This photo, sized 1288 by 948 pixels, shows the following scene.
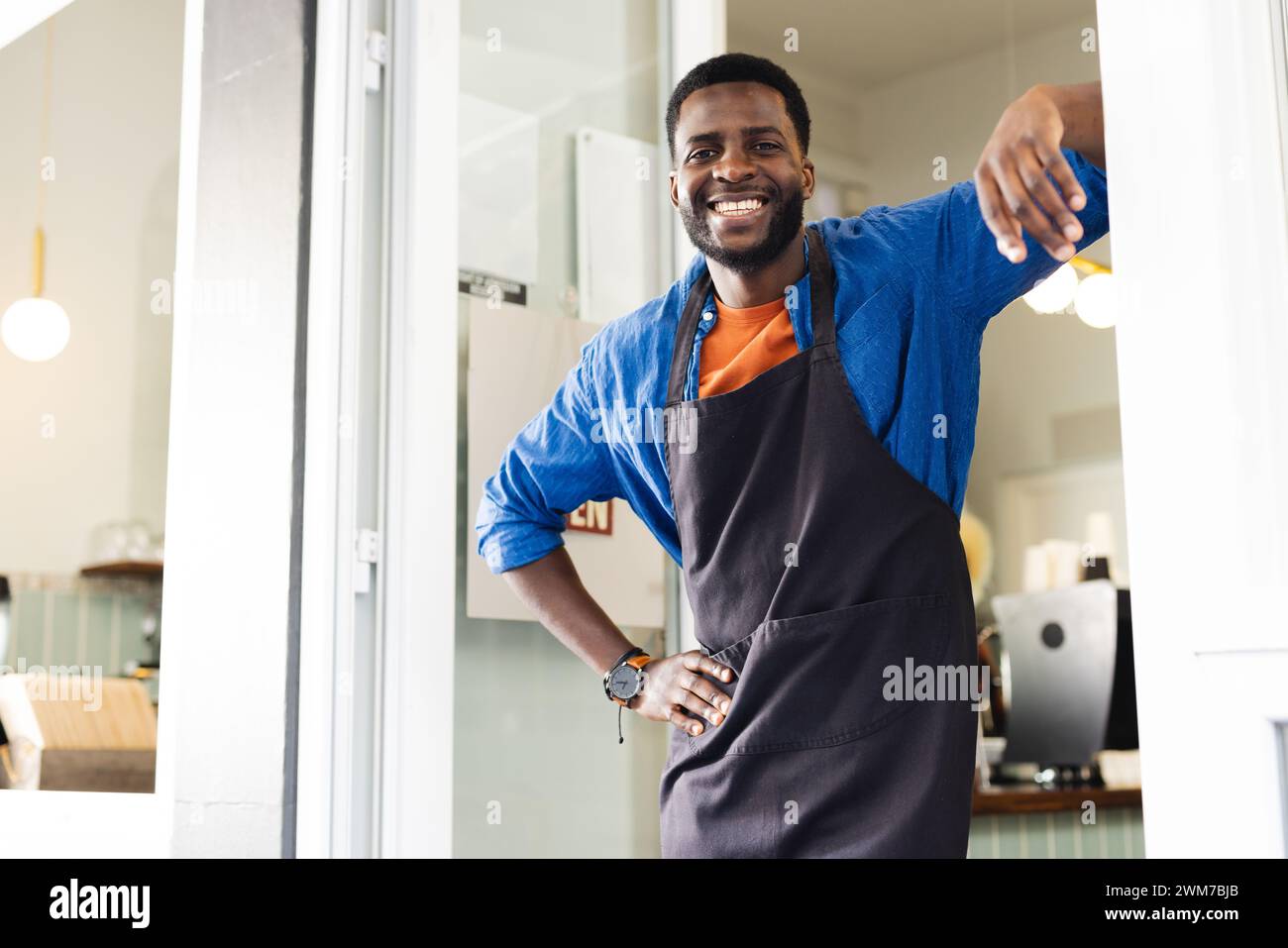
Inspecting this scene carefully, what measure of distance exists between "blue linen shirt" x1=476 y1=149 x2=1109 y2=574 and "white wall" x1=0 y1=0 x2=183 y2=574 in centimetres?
221

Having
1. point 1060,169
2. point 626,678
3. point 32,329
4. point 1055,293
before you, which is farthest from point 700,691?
point 32,329

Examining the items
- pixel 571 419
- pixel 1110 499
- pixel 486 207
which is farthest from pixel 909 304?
pixel 1110 499

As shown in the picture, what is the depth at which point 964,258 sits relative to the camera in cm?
150

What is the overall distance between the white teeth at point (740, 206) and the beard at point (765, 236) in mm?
19

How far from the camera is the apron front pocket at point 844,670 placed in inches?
56.1

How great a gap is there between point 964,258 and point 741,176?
30 centimetres

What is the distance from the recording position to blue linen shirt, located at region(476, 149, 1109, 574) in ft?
4.87

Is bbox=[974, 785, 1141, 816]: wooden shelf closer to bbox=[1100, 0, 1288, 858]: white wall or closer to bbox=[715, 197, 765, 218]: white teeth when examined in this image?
bbox=[715, 197, 765, 218]: white teeth

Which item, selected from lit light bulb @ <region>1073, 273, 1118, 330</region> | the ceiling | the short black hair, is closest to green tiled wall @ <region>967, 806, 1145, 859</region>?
lit light bulb @ <region>1073, 273, 1118, 330</region>

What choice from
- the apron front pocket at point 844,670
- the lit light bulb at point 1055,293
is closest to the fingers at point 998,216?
the apron front pocket at point 844,670

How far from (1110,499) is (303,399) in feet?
12.0

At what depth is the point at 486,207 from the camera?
7.07 ft

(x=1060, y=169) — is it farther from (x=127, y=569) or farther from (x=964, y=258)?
(x=127, y=569)

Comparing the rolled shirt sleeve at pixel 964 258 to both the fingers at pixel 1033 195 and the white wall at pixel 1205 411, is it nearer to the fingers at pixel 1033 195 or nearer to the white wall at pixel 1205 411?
the fingers at pixel 1033 195
